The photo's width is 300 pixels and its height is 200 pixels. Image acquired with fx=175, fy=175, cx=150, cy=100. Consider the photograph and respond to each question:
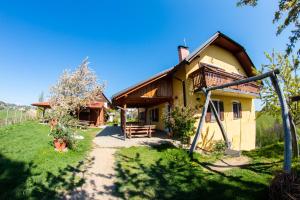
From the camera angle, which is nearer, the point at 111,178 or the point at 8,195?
the point at 8,195

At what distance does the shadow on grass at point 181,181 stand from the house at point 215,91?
5.16 metres

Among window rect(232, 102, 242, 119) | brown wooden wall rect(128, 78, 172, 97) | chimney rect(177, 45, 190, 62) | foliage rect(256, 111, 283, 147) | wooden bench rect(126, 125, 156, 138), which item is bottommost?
foliage rect(256, 111, 283, 147)

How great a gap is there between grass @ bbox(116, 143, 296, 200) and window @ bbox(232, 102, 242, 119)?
6459mm

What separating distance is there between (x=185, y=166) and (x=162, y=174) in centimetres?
147

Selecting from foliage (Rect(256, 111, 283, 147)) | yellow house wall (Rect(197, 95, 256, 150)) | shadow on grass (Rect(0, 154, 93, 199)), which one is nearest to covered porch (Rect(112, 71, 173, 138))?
yellow house wall (Rect(197, 95, 256, 150))

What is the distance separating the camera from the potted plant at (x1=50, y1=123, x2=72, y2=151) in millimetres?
8922

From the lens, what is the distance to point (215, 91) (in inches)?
511

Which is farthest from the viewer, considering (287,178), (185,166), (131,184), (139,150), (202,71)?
(202,71)

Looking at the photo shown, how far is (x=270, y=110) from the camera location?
1200 centimetres

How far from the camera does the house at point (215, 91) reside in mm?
12578

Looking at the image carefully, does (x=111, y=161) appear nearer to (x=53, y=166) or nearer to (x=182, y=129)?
(x=53, y=166)

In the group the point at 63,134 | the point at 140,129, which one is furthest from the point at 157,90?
the point at 63,134

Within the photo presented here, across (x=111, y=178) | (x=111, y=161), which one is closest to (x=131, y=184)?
(x=111, y=178)

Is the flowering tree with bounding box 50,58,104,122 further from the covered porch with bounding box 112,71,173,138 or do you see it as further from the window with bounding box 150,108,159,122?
the covered porch with bounding box 112,71,173,138
